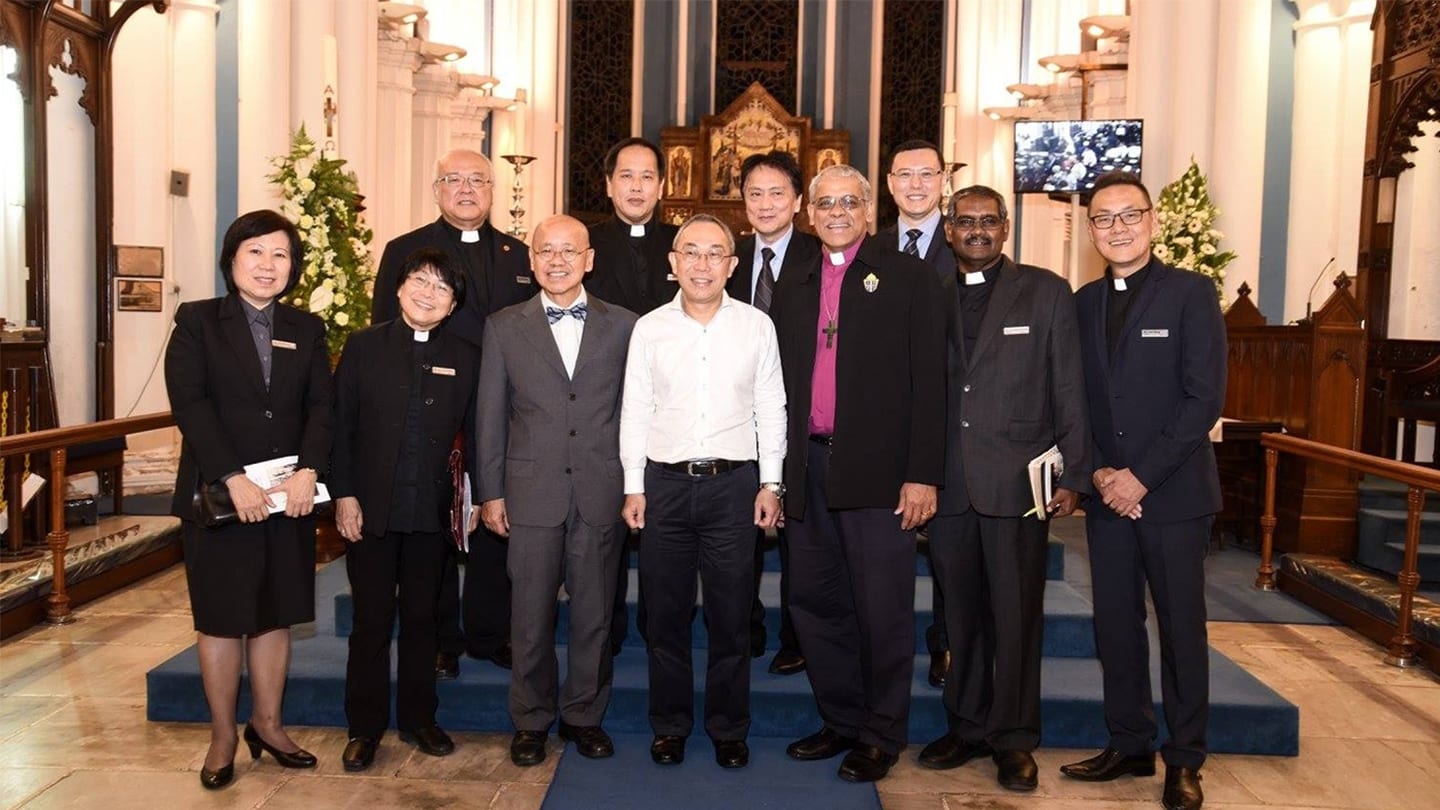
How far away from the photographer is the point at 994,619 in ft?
12.4

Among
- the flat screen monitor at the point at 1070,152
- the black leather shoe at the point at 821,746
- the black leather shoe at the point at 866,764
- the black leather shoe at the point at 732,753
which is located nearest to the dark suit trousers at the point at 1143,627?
the black leather shoe at the point at 866,764

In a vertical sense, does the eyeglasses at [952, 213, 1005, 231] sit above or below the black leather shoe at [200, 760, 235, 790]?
above

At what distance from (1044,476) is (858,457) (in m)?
0.59

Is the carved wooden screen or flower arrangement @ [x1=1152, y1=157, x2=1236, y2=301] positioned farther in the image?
the carved wooden screen

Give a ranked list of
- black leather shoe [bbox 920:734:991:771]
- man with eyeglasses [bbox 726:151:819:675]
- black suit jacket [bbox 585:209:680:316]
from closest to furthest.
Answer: black leather shoe [bbox 920:734:991:771], man with eyeglasses [bbox 726:151:819:675], black suit jacket [bbox 585:209:680:316]

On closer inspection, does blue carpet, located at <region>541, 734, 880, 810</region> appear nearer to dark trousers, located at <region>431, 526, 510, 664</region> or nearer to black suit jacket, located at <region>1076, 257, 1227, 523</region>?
dark trousers, located at <region>431, 526, 510, 664</region>

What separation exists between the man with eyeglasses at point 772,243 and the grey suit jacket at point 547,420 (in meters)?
0.58

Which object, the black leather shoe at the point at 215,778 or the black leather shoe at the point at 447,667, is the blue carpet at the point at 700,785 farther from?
the black leather shoe at the point at 215,778

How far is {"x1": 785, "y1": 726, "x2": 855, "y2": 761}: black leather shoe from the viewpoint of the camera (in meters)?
3.91

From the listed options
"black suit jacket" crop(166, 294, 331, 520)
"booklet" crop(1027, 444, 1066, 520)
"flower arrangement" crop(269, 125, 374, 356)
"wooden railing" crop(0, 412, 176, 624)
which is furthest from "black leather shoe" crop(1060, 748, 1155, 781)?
"flower arrangement" crop(269, 125, 374, 356)

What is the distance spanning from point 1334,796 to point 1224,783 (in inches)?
13.4

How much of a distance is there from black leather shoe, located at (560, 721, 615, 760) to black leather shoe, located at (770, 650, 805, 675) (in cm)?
76

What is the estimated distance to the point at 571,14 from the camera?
19375 millimetres

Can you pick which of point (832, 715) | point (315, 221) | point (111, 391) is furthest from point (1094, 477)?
point (111, 391)
